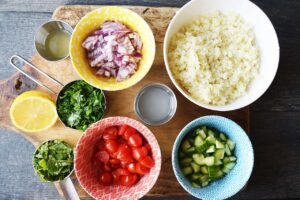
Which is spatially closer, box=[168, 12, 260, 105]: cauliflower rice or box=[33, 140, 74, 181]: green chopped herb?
box=[168, 12, 260, 105]: cauliflower rice

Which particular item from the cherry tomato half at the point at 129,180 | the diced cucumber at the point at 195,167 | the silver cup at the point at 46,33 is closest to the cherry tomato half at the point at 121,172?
the cherry tomato half at the point at 129,180

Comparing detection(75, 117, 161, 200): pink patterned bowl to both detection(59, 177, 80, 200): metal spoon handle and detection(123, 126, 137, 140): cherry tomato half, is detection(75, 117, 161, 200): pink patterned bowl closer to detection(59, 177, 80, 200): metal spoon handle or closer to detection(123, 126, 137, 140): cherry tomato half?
detection(123, 126, 137, 140): cherry tomato half

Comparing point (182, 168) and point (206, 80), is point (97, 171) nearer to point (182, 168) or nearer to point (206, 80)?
point (182, 168)

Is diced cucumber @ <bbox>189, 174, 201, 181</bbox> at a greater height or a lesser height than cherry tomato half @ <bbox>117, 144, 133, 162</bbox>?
lesser

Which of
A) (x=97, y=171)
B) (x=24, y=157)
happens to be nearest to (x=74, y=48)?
(x=97, y=171)

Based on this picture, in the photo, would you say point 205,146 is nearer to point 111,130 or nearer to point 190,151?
point 190,151

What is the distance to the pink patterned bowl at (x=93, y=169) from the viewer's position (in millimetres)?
1789

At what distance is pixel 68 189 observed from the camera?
76.4 inches

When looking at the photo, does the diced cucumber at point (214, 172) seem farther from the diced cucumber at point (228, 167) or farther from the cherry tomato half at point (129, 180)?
the cherry tomato half at point (129, 180)

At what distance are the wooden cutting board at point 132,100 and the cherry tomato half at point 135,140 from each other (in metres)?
0.11

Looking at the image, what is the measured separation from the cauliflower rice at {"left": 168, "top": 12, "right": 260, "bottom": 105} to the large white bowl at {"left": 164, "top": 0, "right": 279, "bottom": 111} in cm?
3

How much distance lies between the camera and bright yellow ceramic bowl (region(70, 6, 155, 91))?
71.2 inches

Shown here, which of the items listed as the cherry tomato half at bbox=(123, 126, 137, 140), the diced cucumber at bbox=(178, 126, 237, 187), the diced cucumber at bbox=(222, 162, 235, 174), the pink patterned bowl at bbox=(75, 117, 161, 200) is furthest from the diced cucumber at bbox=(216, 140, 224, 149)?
the cherry tomato half at bbox=(123, 126, 137, 140)

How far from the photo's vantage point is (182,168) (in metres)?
1.89
